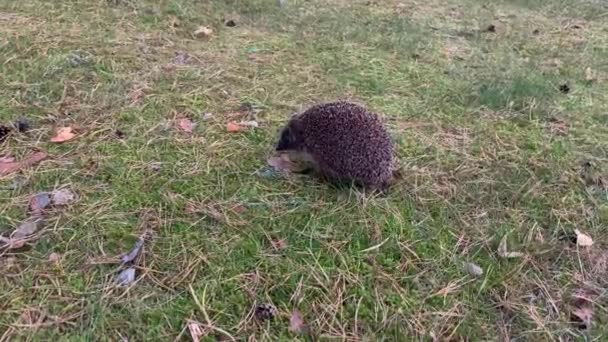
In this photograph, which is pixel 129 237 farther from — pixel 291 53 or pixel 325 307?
pixel 291 53

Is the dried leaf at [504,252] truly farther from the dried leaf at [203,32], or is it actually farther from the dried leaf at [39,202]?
the dried leaf at [203,32]

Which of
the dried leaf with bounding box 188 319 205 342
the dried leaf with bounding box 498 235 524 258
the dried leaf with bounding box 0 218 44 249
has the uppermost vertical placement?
the dried leaf with bounding box 498 235 524 258

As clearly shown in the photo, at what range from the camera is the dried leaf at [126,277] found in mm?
2270

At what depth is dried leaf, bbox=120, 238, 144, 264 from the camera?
238cm

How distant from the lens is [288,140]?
3158 millimetres

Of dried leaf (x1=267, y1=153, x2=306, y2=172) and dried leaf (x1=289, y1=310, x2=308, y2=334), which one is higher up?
dried leaf (x1=267, y1=153, x2=306, y2=172)

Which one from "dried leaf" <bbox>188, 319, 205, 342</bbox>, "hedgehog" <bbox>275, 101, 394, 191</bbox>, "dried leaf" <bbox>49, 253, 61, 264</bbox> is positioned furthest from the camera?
"hedgehog" <bbox>275, 101, 394, 191</bbox>

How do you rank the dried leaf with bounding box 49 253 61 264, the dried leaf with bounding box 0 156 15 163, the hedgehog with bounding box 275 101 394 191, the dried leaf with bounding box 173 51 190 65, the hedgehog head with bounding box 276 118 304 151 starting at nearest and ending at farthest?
the dried leaf with bounding box 49 253 61 264 < the hedgehog with bounding box 275 101 394 191 < the dried leaf with bounding box 0 156 15 163 < the hedgehog head with bounding box 276 118 304 151 < the dried leaf with bounding box 173 51 190 65

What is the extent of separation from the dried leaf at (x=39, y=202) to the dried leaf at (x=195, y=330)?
40.9 inches

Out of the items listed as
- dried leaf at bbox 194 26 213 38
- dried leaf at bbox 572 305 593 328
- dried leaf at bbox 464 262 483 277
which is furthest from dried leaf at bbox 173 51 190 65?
dried leaf at bbox 572 305 593 328

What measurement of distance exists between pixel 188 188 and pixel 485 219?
5.14ft

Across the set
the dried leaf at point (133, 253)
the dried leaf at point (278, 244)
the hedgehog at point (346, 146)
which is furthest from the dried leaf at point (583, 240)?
the dried leaf at point (133, 253)

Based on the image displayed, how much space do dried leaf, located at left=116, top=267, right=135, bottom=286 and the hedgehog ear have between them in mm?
1204

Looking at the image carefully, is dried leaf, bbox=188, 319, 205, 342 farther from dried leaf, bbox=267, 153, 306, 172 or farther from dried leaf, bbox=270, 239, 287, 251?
dried leaf, bbox=267, 153, 306, 172
